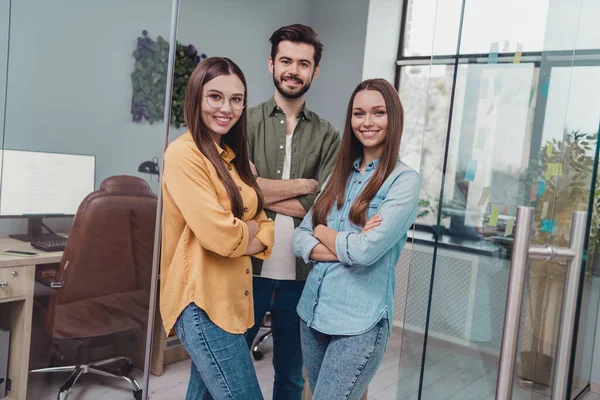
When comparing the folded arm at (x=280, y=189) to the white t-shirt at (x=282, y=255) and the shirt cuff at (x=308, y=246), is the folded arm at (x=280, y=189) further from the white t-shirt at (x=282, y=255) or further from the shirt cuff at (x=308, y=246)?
the shirt cuff at (x=308, y=246)

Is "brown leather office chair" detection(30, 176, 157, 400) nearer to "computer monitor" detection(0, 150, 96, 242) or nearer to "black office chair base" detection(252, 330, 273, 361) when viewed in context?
"computer monitor" detection(0, 150, 96, 242)

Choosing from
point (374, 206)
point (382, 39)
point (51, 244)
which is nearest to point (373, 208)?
point (374, 206)

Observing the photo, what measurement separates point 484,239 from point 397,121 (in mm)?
495

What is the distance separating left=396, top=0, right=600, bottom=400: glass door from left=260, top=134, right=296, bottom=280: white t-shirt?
59cm

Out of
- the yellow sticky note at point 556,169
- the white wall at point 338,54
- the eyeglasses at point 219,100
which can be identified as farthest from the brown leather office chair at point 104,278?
the white wall at point 338,54

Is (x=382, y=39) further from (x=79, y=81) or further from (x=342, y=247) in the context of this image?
(x=342, y=247)

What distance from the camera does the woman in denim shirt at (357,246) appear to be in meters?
1.27

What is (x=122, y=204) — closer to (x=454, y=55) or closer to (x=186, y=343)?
(x=186, y=343)

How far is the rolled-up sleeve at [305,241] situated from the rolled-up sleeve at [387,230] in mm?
103

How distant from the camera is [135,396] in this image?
172 cm

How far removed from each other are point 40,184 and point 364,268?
3.04 ft

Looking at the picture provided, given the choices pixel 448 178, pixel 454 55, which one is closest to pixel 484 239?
pixel 448 178

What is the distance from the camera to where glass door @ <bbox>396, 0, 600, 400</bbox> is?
885mm

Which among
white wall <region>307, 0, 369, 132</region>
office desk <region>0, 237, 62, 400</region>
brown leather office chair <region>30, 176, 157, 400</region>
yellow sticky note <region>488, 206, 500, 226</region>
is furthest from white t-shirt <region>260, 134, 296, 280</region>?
white wall <region>307, 0, 369, 132</region>
